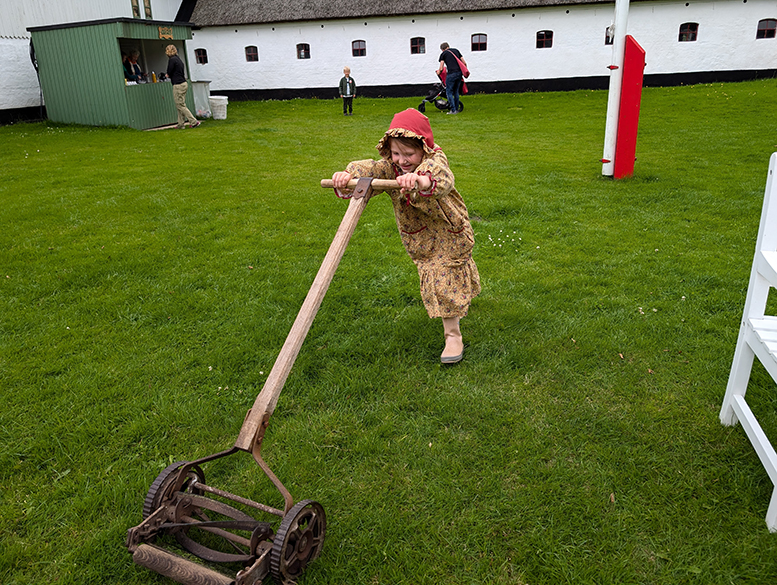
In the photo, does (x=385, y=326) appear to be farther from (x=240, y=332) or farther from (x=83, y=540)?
(x=83, y=540)

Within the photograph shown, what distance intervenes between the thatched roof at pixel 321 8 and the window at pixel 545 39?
1.15m

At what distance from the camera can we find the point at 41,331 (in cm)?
453

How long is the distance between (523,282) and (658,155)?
6.97 m

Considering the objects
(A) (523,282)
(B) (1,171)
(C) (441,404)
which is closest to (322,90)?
(B) (1,171)

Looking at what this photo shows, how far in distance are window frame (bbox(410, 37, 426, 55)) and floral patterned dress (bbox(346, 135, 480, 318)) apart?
23.8 metres

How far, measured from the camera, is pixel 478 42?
2523 centimetres

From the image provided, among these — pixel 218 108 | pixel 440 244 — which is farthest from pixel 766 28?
pixel 440 244

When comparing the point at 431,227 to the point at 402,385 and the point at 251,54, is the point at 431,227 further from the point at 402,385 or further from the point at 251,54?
the point at 251,54

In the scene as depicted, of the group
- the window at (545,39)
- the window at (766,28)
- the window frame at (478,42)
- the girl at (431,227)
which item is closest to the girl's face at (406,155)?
the girl at (431,227)

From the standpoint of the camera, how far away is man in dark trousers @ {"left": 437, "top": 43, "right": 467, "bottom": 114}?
56.9 ft

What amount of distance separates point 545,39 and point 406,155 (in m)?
24.3

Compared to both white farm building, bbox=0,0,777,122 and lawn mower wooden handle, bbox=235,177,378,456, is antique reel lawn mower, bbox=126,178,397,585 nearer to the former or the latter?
lawn mower wooden handle, bbox=235,177,378,456

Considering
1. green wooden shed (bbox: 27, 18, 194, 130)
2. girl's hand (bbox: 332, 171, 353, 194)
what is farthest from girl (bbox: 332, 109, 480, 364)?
green wooden shed (bbox: 27, 18, 194, 130)

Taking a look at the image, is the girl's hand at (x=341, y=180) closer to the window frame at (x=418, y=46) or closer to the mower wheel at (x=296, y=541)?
the mower wheel at (x=296, y=541)
